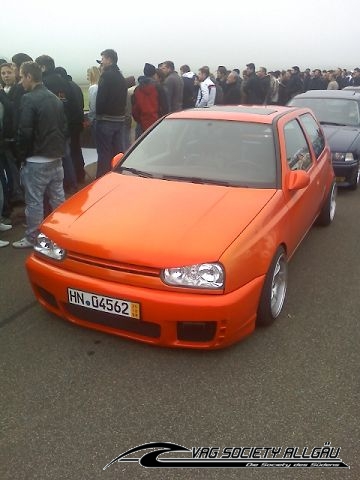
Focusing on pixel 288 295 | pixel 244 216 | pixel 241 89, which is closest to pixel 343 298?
pixel 288 295

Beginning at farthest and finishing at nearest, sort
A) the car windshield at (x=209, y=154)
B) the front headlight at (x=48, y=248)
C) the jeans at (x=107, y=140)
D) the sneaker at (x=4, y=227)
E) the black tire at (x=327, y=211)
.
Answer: the jeans at (x=107, y=140)
the black tire at (x=327, y=211)
the sneaker at (x=4, y=227)
the car windshield at (x=209, y=154)
the front headlight at (x=48, y=248)

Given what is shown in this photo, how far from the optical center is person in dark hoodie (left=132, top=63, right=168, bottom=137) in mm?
7602

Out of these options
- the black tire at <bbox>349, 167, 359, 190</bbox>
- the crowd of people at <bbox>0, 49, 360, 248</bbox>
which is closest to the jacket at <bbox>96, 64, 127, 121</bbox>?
the crowd of people at <bbox>0, 49, 360, 248</bbox>

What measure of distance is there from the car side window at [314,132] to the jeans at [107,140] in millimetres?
2914

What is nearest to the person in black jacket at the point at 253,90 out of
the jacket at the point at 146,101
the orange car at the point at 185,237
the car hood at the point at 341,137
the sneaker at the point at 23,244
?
the car hood at the point at 341,137

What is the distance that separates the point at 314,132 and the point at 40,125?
2.87 m

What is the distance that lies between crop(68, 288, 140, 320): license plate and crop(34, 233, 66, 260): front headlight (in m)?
0.26

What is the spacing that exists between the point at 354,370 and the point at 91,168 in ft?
21.1

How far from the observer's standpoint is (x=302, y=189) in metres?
4.10

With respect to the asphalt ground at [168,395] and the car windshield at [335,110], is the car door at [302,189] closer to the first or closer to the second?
the asphalt ground at [168,395]

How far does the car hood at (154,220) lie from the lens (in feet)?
9.51

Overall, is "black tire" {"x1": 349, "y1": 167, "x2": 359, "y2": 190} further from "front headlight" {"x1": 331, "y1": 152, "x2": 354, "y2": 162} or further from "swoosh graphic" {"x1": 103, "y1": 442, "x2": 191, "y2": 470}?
"swoosh graphic" {"x1": 103, "y1": 442, "x2": 191, "y2": 470}

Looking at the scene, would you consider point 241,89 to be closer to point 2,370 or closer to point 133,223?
point 133,223

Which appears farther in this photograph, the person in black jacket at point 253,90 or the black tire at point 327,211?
the person in black jacket at point 253,90
